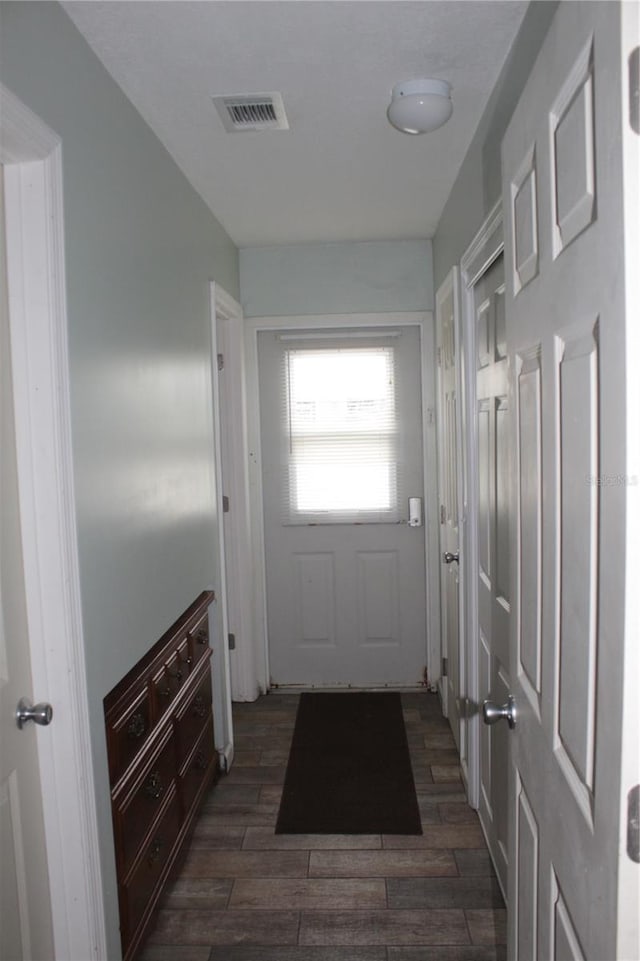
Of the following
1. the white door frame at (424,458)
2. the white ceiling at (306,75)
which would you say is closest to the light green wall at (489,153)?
the white ceiling at (306,75)

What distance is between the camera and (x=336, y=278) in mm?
3725

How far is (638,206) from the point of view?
0.66m

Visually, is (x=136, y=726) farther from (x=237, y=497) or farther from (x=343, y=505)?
(x=343, y=505)

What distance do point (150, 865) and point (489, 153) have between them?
2.38 m

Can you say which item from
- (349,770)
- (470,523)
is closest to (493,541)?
(470,523)

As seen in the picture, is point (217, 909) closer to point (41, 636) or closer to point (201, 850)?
point (201, 850)

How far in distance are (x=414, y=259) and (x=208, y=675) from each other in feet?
8.06

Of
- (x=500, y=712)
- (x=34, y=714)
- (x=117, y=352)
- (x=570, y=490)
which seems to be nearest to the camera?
(x=570, y=490)

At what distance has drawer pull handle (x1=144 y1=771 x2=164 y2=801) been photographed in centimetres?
196

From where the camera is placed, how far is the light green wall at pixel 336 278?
12.1 ft

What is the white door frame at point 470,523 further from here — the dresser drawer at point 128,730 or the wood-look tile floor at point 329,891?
the dresser drawer at point 128,730

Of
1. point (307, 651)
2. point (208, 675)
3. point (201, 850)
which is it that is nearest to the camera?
point (201, 850)

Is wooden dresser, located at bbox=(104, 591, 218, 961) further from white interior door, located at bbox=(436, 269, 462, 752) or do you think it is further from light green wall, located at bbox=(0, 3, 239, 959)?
white interior door, located at bbox=(436, 269, 462, 752)

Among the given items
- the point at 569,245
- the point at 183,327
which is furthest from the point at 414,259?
the point at 569,245
